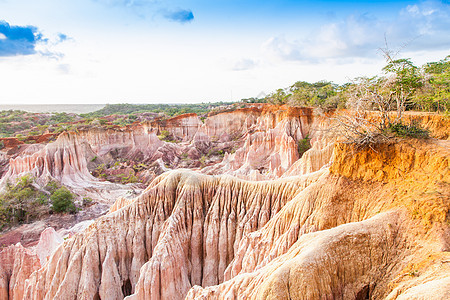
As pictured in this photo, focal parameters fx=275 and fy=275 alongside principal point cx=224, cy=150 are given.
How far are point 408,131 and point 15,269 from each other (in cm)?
1795

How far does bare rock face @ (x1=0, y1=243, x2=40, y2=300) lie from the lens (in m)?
13.3

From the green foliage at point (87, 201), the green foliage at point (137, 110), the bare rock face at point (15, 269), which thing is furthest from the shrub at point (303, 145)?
the green foliage at point (137, 110)

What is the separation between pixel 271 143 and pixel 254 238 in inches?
857

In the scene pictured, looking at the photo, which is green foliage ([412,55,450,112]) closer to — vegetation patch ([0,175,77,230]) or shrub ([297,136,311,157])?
shrub ([297,136,311,157])

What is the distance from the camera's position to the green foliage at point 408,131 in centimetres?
748

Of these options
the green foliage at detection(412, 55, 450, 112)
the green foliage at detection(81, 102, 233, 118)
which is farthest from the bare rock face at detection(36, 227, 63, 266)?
the green foliage at detection(81, 102, 233, 118)

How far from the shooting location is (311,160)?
16891 mm

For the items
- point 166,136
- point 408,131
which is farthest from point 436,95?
point 166,136

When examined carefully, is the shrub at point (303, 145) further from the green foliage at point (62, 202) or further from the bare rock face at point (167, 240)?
the green foliage at point (62, 202)

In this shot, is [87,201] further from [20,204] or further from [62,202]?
[20,204]

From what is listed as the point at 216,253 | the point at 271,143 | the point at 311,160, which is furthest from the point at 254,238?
the point at 271,143

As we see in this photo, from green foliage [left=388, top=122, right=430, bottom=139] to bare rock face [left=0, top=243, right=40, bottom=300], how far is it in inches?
657

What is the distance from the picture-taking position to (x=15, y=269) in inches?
542

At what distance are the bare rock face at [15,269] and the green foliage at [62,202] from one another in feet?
33.9
